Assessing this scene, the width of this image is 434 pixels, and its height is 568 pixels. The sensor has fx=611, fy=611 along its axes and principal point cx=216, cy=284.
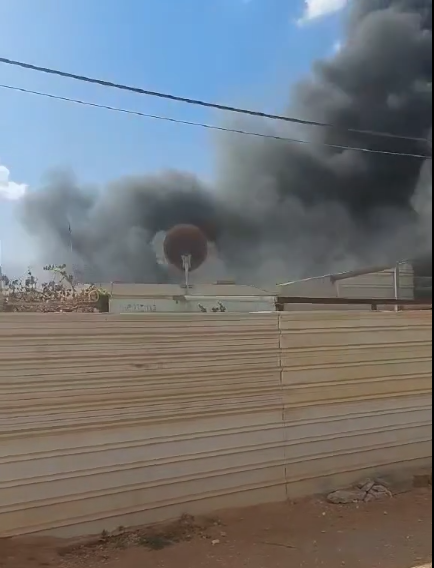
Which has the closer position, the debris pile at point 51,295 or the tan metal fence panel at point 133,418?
the tan metal fence panel at point 133,418

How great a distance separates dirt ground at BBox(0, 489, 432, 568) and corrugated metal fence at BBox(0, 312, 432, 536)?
16 cm

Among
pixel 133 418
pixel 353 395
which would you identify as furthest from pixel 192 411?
pixel 353 395

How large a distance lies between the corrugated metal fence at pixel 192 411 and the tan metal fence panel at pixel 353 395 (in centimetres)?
1

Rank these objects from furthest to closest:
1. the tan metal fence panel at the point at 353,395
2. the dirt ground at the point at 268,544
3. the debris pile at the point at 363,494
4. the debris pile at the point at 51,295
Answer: the debris pile at the point at 51,295
the tan metal fence panel at the point at 353,395
the debris pile at the point at 363,494
the dirt ground at the point at 268,544

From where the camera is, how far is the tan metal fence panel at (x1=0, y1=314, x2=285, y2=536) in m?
3.77

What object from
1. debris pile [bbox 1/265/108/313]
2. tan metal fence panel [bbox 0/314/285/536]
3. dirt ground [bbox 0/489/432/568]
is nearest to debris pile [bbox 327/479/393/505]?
dirt ground [bbox 0/489/432/568]

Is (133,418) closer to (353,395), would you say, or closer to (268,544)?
(268,544)

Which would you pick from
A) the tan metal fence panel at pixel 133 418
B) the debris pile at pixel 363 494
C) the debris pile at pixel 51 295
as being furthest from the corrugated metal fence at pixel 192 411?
the debris pile at pixel 51 295

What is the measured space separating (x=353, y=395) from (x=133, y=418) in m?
2.17

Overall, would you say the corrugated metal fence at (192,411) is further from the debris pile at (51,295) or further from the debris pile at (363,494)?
the debris pile at (51,295)

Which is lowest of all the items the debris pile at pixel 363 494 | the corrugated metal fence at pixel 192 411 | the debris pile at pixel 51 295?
the debris pile at pixel 363 494

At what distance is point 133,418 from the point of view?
165 inches

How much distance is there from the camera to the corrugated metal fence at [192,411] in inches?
150

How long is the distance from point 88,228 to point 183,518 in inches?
1046
